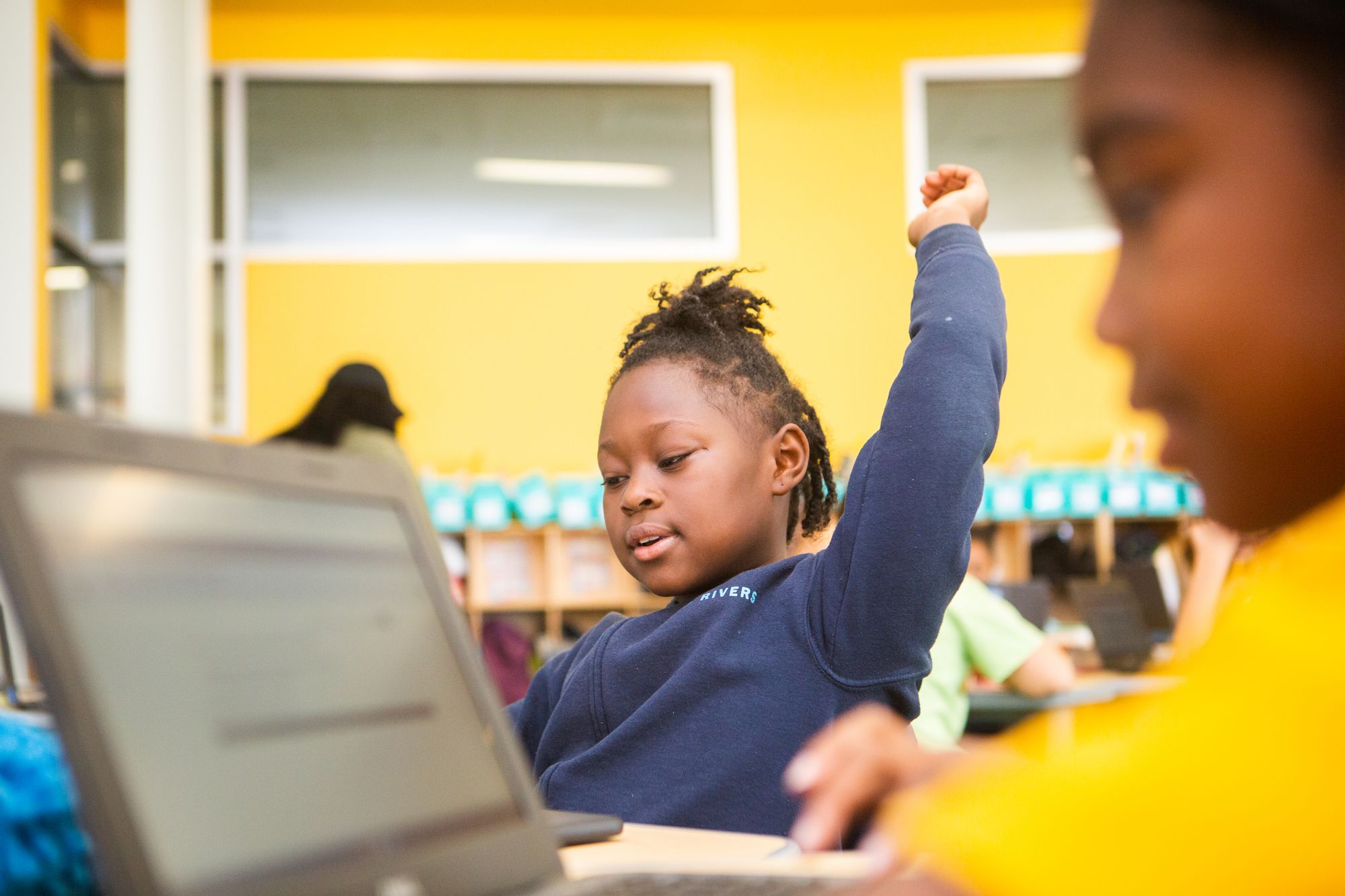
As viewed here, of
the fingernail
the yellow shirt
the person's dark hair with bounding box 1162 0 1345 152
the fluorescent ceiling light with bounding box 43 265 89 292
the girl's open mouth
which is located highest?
the fluorescent ceiling light with bounding box 43 265 89 292

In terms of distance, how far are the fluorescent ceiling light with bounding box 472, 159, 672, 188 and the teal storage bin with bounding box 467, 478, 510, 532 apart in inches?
67.7

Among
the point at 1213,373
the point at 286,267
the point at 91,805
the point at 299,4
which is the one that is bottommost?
the point at 91,805

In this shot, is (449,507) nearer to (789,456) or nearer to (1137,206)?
(789,456)

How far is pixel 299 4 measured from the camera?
628cm

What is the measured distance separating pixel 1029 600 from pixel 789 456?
98.2 inches

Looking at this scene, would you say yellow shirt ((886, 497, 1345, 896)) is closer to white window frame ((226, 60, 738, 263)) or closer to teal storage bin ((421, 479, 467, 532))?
teal storage bin ((421, 479, 467, 532))

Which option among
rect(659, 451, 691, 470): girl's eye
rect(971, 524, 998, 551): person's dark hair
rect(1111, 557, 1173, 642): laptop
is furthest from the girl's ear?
rect(971, 524, 998, 551): person's dark hair

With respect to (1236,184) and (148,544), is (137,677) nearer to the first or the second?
(148,544)

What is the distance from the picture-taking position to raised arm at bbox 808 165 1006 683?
1.06m

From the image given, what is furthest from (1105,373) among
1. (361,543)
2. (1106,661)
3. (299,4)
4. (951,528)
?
(361,543)

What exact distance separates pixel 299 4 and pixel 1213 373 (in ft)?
21.6

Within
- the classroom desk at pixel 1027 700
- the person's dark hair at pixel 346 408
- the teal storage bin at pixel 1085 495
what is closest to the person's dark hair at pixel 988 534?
the teal storage bin at pixel 1085 495

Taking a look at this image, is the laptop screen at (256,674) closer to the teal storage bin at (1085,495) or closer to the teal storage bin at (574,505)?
the teal storage bin at (574,505)

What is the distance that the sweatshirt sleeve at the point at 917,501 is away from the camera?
1.06 m
